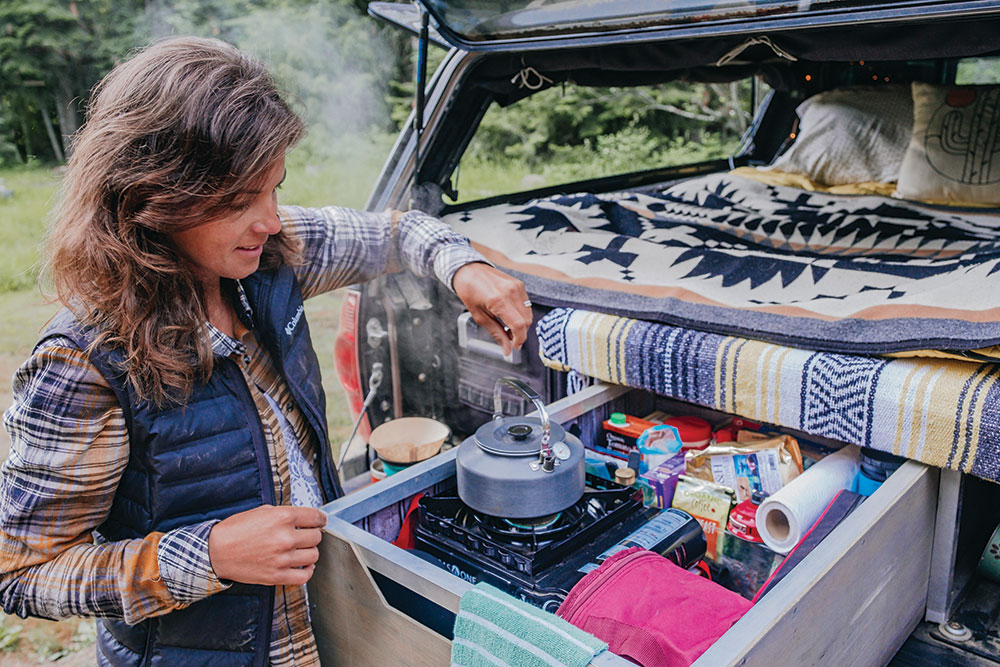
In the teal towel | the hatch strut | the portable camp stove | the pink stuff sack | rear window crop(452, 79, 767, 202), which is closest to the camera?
the teal towel

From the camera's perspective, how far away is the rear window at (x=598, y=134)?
33.4 ft

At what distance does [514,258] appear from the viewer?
7.05 ft

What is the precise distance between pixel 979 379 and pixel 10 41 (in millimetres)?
8135

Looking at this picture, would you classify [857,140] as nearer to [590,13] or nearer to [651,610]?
[590,13]

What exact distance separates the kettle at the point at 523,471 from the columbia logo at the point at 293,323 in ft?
1.23

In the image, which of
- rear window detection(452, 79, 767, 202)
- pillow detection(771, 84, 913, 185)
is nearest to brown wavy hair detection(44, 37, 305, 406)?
pillow detection(771, 84, 913, 185)

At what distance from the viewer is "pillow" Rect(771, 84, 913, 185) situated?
3395 mm

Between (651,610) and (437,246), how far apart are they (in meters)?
0.88

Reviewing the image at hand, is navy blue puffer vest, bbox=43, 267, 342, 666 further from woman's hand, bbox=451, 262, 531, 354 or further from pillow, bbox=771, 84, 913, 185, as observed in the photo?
pillow, bbox=771, 84, 913, 185

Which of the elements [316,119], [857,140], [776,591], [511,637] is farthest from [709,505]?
[316,119]

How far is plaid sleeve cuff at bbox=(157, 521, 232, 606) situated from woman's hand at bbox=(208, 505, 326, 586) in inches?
0.5

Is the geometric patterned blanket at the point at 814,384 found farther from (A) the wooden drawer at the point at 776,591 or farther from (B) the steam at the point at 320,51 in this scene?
(B) the steam at the point at 320,51

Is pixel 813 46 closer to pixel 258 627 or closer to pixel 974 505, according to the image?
pixel 974 505

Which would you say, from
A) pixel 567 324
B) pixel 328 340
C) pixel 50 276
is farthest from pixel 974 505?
pixel 328 340
